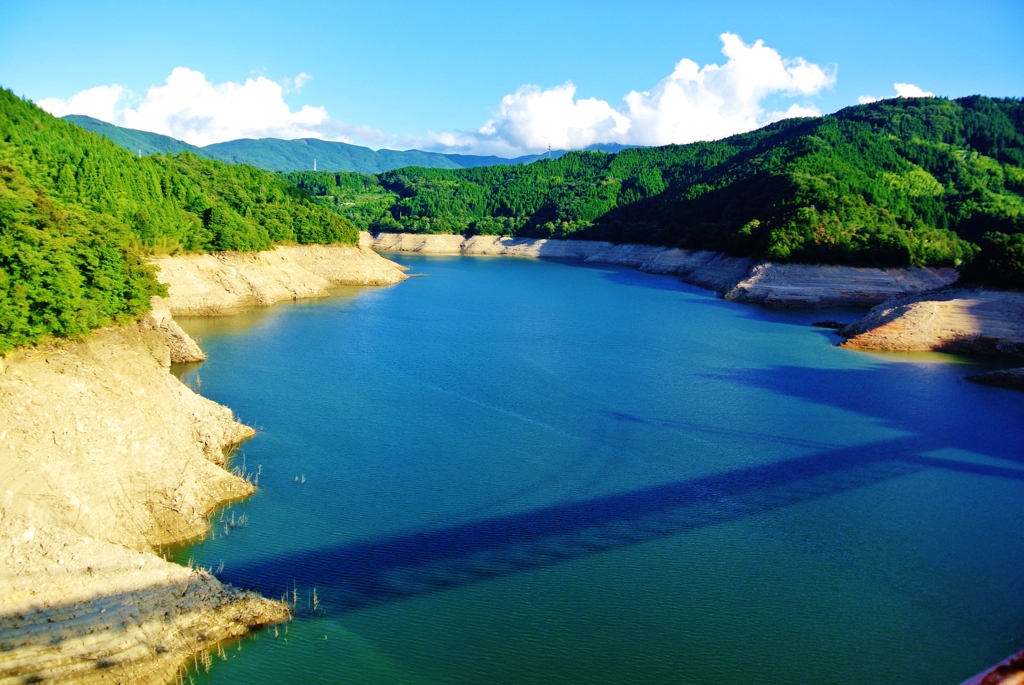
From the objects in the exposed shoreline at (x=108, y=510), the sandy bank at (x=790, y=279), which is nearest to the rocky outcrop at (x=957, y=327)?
the sandy bank at (x=790, y=279)

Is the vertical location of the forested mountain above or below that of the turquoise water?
above

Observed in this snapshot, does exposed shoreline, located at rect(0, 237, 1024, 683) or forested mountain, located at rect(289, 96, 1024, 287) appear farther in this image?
forested mountain, located at rect(289, 96, 1024, 287)

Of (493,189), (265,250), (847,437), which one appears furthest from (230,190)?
(493,189)

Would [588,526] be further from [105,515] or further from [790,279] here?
[790,279]

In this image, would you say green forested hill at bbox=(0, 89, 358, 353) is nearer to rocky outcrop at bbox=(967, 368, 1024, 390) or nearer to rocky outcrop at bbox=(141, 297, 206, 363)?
rocky outcrop at bbox=(141, 297, 206, 363)

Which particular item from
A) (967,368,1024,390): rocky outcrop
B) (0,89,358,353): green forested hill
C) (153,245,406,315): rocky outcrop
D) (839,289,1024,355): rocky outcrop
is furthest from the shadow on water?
(153,245,406,315): rocky outcrop

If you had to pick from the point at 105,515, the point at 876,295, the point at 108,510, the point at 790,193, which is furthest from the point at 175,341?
the point at 790,193
